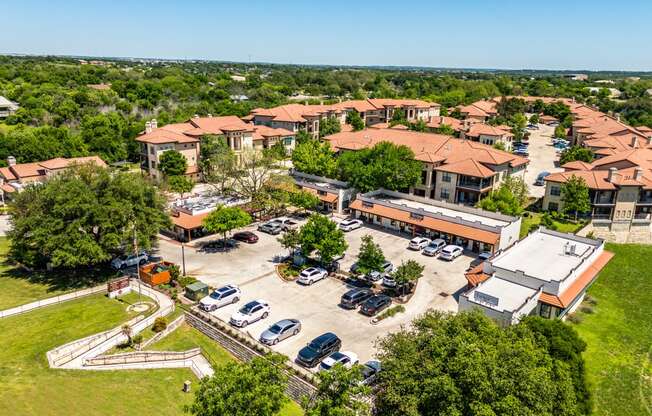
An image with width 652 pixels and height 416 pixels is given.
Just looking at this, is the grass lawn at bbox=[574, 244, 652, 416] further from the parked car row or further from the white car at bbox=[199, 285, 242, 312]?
the white car at bbox=[199, 285, 242, 312]

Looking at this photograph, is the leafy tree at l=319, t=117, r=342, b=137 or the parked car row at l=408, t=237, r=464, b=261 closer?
the parked car row at l=408, t=237, r=464, b=261

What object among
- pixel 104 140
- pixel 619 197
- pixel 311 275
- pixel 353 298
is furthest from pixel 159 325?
pixel 104 140

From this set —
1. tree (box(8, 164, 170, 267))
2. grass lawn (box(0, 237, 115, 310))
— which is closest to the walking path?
tree (box(8, 164, 170, 267))

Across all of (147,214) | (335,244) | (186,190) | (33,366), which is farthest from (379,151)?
(33,366)

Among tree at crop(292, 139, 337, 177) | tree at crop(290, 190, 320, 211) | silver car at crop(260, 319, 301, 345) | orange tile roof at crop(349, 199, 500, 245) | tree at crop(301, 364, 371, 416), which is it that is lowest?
silver car at crop(260, 319, 301, 345)

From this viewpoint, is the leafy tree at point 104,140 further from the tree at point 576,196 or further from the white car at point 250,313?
the tree at point 576,196

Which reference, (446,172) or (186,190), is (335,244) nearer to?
(446,172)
